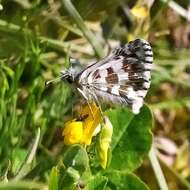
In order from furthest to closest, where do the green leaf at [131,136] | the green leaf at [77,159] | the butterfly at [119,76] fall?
the green leaf at [131,136], the butterfly at [119,76], the green leaf at [77,159]

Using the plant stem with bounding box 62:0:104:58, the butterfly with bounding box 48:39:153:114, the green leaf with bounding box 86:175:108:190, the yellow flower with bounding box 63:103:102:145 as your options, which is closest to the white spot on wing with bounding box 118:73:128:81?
the butterfly with bounding box 48:39:153:114


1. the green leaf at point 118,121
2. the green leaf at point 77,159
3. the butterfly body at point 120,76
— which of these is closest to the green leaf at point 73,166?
the green leaf at point 77,159

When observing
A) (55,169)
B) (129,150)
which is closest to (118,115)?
(129,150)

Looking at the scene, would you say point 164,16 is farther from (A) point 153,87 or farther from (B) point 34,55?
(B) point 34,55

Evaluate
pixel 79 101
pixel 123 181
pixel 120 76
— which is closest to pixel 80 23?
pixel 79 101

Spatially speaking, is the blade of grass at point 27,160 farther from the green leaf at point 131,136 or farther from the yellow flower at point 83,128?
the green leaf at point 131,136

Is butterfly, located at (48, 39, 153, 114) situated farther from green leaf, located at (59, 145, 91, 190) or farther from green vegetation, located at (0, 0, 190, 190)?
green leaf, located at (59, 145, 91, 190)
